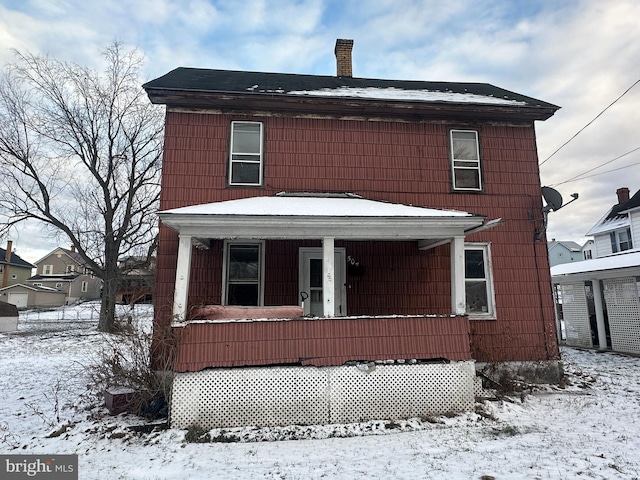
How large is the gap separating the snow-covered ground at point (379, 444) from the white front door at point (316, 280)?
8.89 ft

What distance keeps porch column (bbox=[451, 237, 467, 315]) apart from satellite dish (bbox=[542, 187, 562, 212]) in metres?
3.30

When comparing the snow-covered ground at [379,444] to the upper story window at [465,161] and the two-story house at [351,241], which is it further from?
the upper story window at [465,161]

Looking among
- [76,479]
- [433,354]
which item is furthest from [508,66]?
[76,479]

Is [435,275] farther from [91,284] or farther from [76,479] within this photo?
[91,284]

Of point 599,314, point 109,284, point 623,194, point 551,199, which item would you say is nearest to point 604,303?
point 599,314

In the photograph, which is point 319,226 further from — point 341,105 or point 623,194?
point 623,194

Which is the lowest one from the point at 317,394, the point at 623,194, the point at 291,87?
the point at 317,394

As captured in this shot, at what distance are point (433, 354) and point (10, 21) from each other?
14101 mm

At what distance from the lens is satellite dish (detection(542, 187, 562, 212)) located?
823 cm

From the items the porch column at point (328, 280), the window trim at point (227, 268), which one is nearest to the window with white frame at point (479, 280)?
the porch column at point (328, 280)

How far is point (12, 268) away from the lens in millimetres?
49438

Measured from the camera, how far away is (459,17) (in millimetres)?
10875

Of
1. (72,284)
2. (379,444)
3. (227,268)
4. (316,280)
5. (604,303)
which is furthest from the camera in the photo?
(72,284)

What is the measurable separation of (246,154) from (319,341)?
4464 mm
